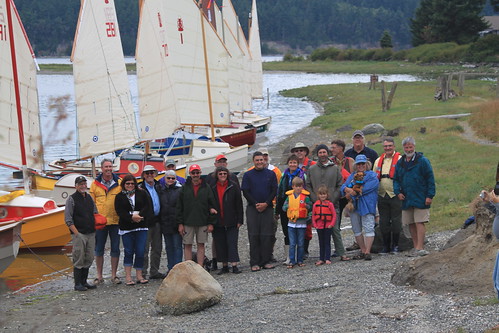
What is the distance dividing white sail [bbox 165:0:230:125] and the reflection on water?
38.5 feet

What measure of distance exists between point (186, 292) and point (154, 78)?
16.0 metres

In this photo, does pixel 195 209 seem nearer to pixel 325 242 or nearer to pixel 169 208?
pixel 169 208

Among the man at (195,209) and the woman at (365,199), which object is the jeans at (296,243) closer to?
the woman at (365,199)

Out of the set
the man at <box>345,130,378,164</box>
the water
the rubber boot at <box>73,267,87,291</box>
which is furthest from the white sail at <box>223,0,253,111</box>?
the rubber boot at <box>73,267,87,291</box>

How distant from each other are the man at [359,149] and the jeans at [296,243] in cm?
174

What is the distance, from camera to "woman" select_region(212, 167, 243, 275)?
43.4 feet

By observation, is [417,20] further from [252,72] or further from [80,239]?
[80,239]

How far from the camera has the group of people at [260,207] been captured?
42.0ft

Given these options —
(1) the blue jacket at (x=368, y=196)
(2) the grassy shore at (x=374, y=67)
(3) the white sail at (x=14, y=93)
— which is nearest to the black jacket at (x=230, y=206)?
(1) the blue jacket at (x=368, y=196)

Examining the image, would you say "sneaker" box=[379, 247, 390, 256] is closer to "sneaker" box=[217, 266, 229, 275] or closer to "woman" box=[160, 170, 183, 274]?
"sneaker" box=[217, 266, 229, 275]

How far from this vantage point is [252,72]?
52719 millimetres

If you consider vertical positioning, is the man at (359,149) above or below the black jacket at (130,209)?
above

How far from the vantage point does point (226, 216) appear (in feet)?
Answer: 43.6

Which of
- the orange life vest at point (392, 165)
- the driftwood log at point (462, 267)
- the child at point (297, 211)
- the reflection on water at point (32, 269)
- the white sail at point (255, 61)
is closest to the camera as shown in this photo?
the driftwood log at point (462, 267)
